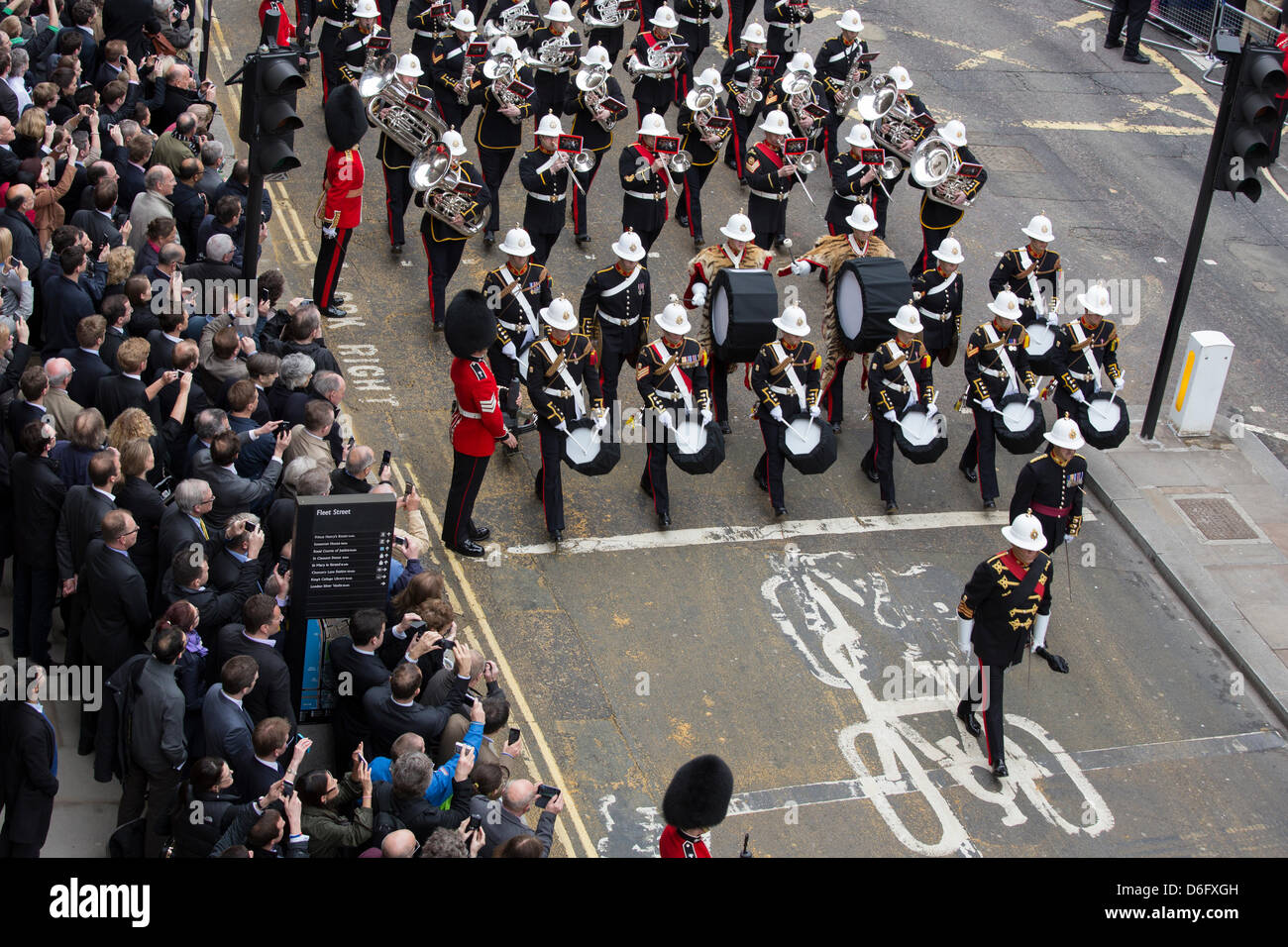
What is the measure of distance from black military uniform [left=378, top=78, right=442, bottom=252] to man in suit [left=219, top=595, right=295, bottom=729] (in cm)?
825

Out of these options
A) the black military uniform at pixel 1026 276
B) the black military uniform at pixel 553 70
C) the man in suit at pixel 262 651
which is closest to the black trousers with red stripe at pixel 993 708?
the man in suit at pixel 262 651

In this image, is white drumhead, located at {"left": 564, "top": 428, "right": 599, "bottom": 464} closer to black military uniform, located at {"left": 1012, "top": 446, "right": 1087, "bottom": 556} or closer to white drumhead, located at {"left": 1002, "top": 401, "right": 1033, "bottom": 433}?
black military uniform, located at {"left": 1012, "top": 446, "right": 1087, "bottom": 556}

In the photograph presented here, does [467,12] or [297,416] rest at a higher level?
[467,12]

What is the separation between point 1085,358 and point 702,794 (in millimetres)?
8094

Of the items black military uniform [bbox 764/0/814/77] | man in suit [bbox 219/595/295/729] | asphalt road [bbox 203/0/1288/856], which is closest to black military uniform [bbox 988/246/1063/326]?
asphalt road [bbox 203/0/1288/856]

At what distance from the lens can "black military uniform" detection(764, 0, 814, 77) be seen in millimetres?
21281

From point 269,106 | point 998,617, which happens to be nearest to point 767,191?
point 998,617

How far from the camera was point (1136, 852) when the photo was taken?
10.8m

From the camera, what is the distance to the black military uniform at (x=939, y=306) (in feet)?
50.8

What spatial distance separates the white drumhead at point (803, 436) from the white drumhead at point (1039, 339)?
3.05m

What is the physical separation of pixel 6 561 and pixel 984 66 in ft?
57.7
